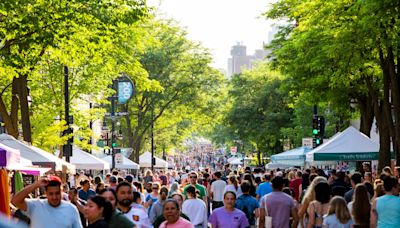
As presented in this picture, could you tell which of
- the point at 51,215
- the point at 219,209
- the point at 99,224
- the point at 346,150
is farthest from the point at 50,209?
the point at 346,150

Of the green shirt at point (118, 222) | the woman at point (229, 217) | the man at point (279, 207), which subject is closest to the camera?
the green shirt at point (118, 222)

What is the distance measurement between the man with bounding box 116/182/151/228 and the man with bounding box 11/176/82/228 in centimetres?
155

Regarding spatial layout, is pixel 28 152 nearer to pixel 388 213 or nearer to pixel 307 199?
pixel 307 199

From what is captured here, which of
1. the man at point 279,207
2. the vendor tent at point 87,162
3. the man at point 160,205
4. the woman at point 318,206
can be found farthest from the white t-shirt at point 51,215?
the vendor tent at point 87,162

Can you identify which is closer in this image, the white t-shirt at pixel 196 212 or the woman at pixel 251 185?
the white t-shirt at pixel 196 212

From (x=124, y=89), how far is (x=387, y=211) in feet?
136

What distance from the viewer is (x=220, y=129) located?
11038 centimetres

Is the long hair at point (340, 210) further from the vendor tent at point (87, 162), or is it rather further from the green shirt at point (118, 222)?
the vendor tent at point (87, 162)

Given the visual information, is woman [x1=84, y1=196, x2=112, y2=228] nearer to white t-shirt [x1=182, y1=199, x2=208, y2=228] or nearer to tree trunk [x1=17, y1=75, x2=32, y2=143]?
white t-shirt [x1=182, y1=199, x2=208, y2=228]

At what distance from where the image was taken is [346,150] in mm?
33062

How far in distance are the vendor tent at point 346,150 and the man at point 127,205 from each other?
20104mm

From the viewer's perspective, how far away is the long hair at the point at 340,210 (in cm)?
1276

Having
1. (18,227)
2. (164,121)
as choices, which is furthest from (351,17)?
(164,121)

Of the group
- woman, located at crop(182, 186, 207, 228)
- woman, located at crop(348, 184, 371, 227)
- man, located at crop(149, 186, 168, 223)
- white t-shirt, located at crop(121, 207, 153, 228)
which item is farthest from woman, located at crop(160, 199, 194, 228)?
man, located at crop(149, 186, 168, 223)
